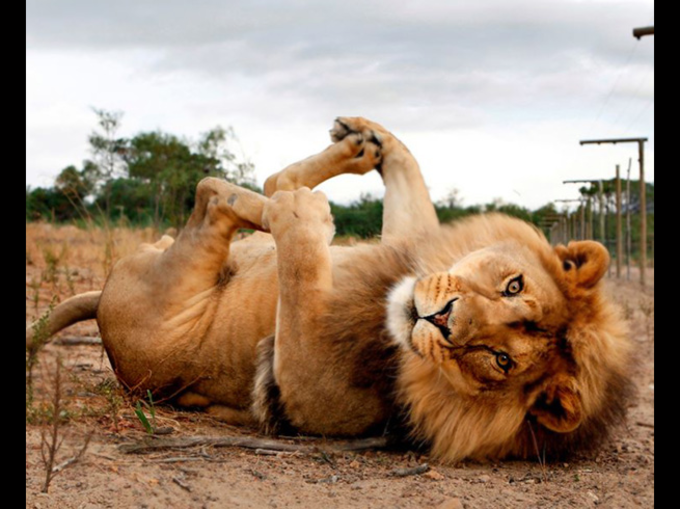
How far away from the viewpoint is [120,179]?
80.0 ft

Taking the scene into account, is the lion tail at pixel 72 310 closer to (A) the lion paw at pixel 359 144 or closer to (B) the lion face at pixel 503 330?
(A) the lion paw at pixel 359 144

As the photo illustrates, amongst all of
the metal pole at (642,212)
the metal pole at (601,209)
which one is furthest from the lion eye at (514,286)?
the metal pole at (601,209)

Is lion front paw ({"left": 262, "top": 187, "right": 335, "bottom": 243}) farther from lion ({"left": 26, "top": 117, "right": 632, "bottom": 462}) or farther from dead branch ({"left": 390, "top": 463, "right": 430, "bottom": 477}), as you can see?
dead branch ({"left": 390, "top": 463, "right": 430, "bottom": 477})

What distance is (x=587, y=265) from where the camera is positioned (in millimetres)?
2863

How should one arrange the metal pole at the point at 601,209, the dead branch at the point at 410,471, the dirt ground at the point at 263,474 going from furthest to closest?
1. the metal pole at the point at 601,209
2. the dead branch at the point at 410,471
3. the dirt ground at the point at 263,474

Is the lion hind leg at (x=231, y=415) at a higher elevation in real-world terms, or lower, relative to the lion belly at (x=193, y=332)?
lower

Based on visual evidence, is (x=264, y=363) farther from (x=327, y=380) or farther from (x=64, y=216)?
(x=64, y=216)

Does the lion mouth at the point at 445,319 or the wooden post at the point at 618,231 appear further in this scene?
the wooden post at the point at 618,231

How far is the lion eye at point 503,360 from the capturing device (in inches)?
104

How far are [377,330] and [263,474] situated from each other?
0.70m

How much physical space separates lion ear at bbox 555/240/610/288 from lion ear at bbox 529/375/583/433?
1.18 feet

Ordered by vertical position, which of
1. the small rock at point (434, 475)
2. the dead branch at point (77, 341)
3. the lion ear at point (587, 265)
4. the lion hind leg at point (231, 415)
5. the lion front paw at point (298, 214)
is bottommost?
the small rock at point (434, 475)

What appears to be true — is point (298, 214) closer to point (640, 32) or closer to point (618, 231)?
Answer: point (640, 32)

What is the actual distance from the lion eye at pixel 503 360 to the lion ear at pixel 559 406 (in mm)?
191
